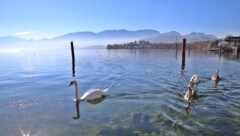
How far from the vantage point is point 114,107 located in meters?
15.7

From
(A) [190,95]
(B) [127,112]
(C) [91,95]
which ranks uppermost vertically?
(A) [190,95]

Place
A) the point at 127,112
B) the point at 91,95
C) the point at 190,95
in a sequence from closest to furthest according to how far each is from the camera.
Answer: the point at 127,112 → the point at 190,95 → the point at 91,95

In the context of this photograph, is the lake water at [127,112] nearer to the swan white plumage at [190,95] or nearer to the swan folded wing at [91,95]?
the swan white plumage at [190,95]

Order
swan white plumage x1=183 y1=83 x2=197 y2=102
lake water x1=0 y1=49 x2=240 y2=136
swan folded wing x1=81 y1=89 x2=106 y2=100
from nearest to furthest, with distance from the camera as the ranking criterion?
1. lake water x1=0 y1=49 x2=240 y2=136
2. swan white plumage x1=183 y1=83 x2=197 y2=102
3. swan folded wing x1=81 y1=89 x2=106 y2=100

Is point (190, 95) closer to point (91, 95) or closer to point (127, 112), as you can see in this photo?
point (127, 112)

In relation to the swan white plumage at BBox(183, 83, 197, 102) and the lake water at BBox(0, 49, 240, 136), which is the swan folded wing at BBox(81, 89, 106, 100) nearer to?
the lake water at BBox(0, 49, 240, 136)

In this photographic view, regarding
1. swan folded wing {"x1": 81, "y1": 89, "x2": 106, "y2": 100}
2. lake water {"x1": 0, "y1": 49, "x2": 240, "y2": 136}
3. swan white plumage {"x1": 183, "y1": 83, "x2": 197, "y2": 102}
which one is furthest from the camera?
swan folded wing {"x1": 81, "y1": 89, "x2": 106, "y2": 100}

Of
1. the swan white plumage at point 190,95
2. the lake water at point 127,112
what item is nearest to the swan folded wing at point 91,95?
the lake water at point 127,112

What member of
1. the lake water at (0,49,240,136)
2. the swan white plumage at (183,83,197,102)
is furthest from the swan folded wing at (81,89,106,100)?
the swan white plumage at (183,83,197,102)

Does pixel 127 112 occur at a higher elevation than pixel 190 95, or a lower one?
lower

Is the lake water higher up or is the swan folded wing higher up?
the swan folded wing

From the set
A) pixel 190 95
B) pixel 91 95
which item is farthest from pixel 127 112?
pixel 190 95

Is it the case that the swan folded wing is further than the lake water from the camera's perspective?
Yes

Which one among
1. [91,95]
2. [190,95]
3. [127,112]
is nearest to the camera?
[127,112]
